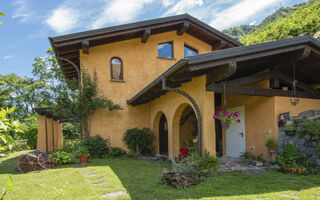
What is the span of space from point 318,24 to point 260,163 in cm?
2219

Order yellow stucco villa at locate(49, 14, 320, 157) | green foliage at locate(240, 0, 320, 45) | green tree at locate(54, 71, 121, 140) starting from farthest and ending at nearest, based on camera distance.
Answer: green foliage at locate(240, 0, 320, 45) < green tree at locate(54, 71, 121, 140) < yellow stucco villa at locate(49, 14, 320, 157)

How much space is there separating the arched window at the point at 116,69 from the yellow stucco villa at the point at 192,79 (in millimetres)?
46

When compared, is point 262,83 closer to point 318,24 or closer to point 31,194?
point 31,194

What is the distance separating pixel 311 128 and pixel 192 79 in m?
3.37

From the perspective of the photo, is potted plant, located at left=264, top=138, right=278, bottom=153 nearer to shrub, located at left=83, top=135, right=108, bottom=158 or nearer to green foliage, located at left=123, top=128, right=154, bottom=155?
green foliage, located at left=123, top=128, right=154, bottom=155

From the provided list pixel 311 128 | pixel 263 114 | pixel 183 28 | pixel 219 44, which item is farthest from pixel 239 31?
pixel 311 128

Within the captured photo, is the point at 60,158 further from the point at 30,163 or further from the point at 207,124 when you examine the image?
the point at 207,124

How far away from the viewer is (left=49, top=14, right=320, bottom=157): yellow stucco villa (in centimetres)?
629

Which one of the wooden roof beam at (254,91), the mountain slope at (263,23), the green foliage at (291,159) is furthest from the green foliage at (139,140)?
the mountain slope at (263,23)

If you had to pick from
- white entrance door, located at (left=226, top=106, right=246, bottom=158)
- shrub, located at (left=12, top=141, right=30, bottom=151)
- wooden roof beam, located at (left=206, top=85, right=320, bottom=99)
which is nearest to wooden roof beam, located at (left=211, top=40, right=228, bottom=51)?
white entrance door, located at (left=226, top=106, right=246, bottom=158)

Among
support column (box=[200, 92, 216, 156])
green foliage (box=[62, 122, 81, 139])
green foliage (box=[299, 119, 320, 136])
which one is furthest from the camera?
green foliage (box=[62, 122, 81, 139])

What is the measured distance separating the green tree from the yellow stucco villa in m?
0.41

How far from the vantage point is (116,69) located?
10.9 meters

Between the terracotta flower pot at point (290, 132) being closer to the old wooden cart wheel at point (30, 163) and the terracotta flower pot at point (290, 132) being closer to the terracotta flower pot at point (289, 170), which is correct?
the terracotta flower pot at point (289, 170)
